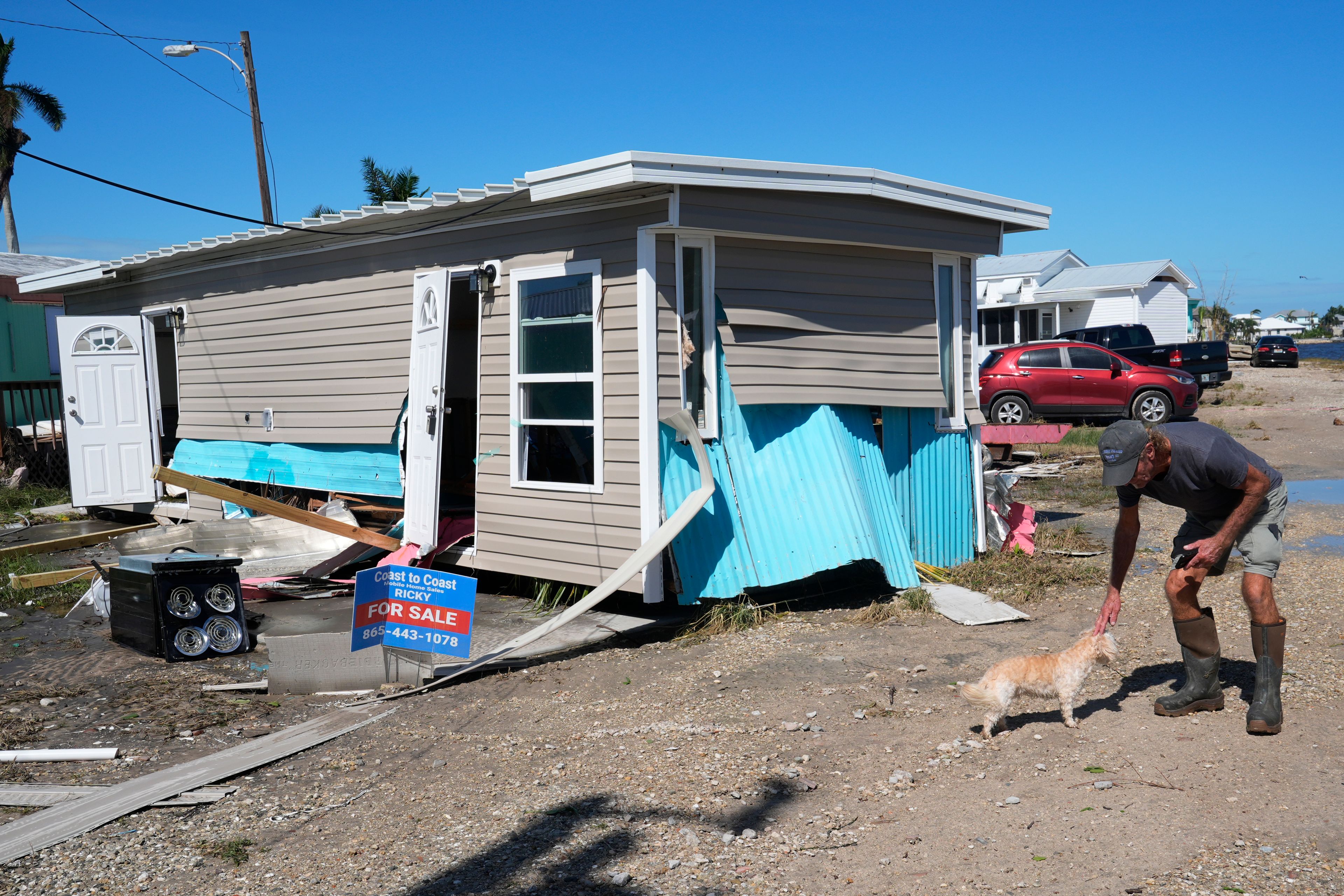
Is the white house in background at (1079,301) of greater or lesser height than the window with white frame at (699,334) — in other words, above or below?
above

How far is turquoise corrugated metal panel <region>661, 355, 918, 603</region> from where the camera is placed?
6621 millimetres

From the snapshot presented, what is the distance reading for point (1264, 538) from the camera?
4.24 m

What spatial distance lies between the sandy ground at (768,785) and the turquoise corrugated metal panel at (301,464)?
314cm

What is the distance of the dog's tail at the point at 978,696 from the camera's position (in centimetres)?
430

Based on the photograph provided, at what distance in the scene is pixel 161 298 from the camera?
450 inches

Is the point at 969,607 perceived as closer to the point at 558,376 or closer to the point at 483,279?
the point at 558,376

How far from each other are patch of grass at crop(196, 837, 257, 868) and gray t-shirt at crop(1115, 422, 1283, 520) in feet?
12.4

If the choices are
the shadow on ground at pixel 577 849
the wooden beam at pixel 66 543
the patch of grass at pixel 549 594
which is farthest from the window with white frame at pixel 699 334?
the wooden beam at pixel 66 543

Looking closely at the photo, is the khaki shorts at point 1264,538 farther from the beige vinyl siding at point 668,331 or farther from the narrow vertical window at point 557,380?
the narrow vertical window at point 557,380

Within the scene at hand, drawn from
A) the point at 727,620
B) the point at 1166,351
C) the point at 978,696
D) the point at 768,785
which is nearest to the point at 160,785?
the point at 768,785

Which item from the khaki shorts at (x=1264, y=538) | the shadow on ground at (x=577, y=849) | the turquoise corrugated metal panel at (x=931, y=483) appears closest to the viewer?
the shadow on ground at (x=577, y=849)

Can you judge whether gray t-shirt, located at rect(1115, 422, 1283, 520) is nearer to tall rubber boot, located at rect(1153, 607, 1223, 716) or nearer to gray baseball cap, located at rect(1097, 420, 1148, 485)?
gray baseball cap, located at rect(1097, 420, 1148, 485)

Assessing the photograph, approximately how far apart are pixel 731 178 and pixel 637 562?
260 centimetres

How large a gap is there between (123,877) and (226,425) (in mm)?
7830
